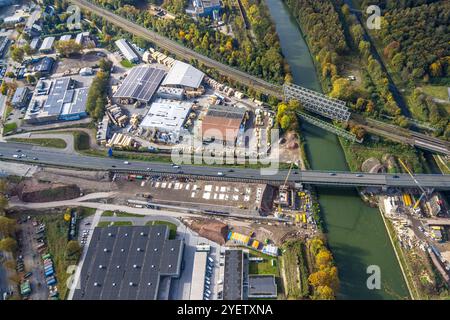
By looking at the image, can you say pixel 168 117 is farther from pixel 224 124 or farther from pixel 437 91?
pixel 437 91

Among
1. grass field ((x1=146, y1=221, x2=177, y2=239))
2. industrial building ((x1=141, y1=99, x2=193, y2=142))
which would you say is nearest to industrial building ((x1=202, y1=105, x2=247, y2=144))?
industrial building ((x1=141, y1=99, x2=193, y2=142))

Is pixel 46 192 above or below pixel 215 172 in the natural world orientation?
below

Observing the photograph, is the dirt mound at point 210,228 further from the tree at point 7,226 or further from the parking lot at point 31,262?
the tree at point 7,226

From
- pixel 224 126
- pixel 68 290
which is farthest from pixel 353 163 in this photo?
pixel 68 290

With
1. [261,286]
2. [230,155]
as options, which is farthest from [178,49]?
[261,286]

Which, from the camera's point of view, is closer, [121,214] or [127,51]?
[121,214]

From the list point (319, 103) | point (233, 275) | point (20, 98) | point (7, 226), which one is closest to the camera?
point (233, 275)

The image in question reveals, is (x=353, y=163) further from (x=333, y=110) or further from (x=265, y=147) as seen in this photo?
(x=265, y=147)
